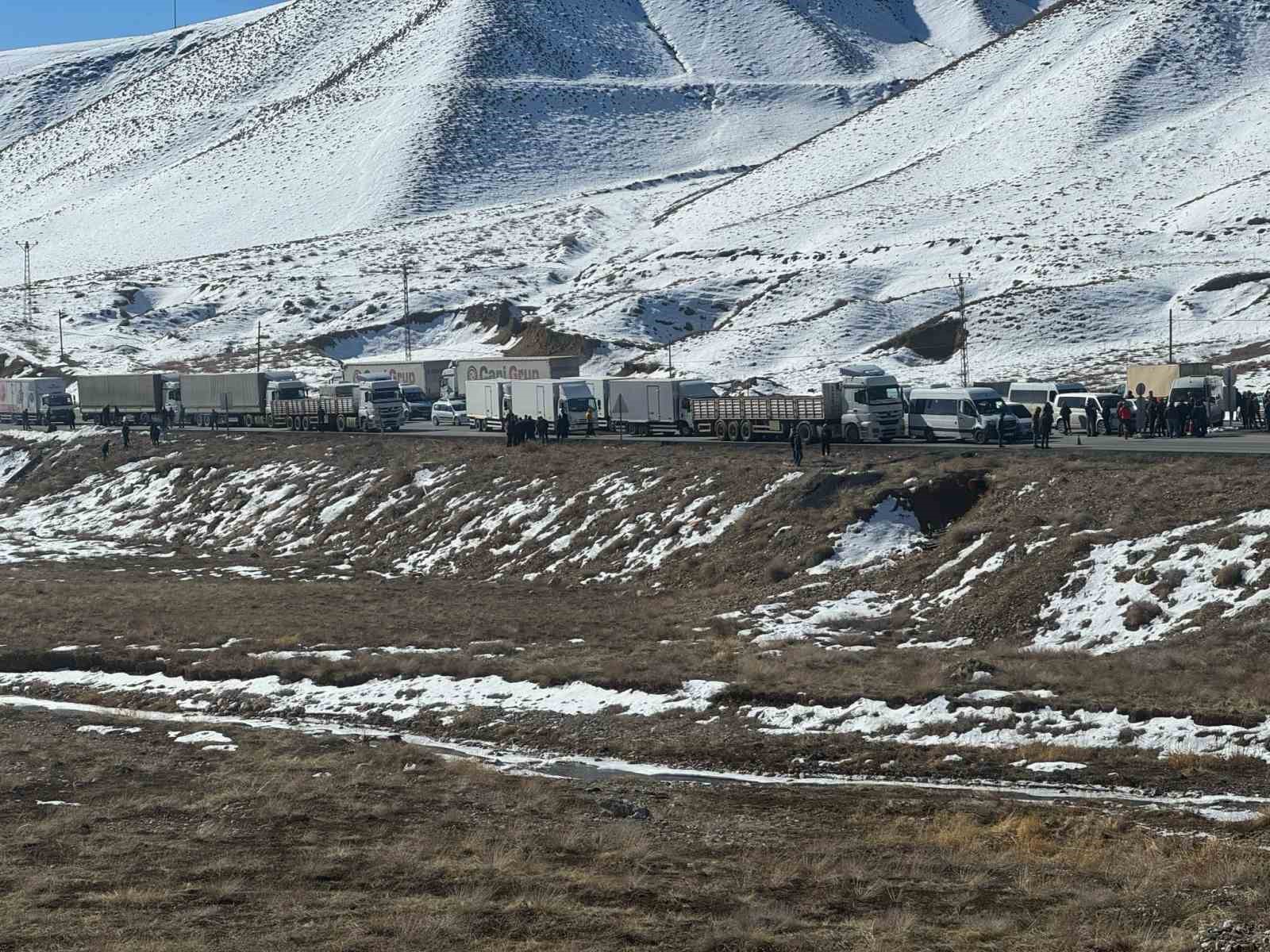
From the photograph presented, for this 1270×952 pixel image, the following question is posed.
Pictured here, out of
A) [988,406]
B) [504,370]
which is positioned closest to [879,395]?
[988,406]

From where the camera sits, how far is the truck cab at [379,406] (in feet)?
233

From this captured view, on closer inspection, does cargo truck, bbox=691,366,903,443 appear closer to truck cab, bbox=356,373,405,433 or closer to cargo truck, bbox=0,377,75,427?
truck cab, bbox=356,373,405,433

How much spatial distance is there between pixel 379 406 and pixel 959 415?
29.6 metres

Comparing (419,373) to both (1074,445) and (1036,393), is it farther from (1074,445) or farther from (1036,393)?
(1074,445)

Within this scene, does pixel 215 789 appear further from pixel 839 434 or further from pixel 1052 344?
pixel 1052 344

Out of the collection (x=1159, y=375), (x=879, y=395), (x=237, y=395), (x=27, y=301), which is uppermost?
(x=27, y=301)

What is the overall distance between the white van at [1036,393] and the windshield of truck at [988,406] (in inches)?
261

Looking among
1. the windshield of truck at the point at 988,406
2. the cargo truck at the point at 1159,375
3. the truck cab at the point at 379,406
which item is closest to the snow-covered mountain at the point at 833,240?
the cargo truck at the point at 1159,375

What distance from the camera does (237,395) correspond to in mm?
80812

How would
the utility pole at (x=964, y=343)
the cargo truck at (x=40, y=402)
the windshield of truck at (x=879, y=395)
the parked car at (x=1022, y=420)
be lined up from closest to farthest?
the parked car at (x=1022, y=420), the windshield of truck at (x=879, y=395), the utility pole at (x=964, y=343), the cargo truck at (x=40, y=402)

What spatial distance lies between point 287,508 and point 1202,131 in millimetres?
114377

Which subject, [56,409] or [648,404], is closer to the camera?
[648,404]

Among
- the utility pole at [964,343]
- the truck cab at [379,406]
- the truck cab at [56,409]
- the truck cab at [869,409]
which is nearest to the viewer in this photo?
the truck cab at [869,409]

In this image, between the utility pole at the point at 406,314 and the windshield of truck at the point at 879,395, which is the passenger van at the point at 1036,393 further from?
the utility pole at the point at 406,314
